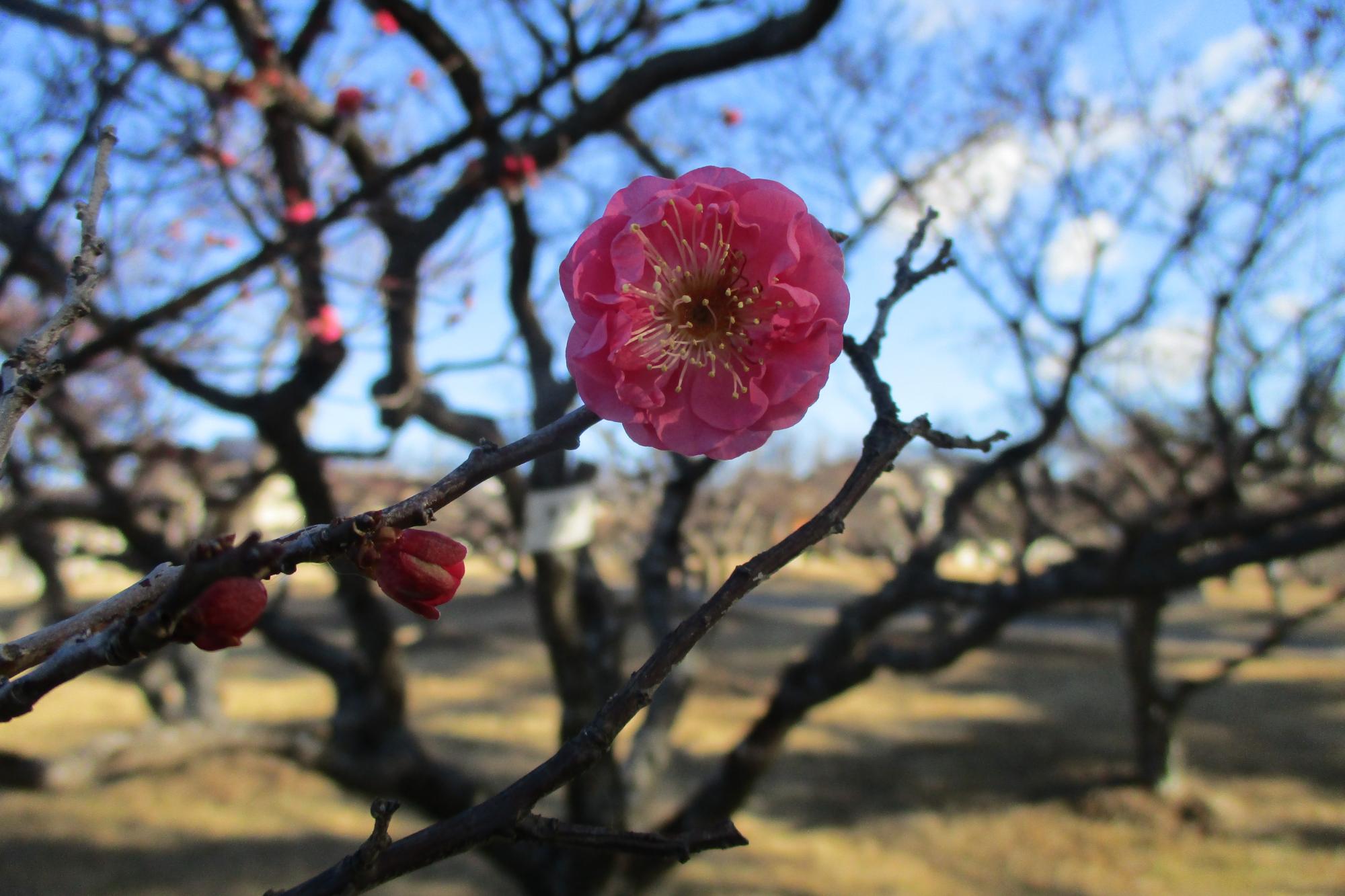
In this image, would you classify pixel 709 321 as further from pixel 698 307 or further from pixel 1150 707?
pixel 1150 707

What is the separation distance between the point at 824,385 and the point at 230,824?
7.31 m

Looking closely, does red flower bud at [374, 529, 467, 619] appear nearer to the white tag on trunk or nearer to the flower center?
the flower center

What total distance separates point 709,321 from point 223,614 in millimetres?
525

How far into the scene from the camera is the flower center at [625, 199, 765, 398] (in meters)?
0.84

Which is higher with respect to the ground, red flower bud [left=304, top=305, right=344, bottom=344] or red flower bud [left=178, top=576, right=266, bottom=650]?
red flower bud [left=304, top=305, right=344, bottom=344]

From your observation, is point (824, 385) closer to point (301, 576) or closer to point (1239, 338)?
point (1239, 338)

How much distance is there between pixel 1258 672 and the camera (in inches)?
412

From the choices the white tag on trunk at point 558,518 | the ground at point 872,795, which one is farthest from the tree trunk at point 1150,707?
the white tag on trunk at point 558,518

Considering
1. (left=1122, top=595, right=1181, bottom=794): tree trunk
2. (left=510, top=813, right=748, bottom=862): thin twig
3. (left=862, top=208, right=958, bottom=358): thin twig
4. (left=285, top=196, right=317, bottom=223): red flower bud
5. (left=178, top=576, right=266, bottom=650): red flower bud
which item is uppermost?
(left=285, top=196, right=317, bottom=223): red flower bud

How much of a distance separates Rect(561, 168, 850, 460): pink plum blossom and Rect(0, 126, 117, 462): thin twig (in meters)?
0.42

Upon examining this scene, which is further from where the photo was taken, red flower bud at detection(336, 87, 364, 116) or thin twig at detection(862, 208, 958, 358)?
red flower bud at detection(336, 87, 364, 116)

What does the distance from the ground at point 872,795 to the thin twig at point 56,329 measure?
5.49m

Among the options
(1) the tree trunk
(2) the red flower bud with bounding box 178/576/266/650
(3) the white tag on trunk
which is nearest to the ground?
(1) the tree trunk

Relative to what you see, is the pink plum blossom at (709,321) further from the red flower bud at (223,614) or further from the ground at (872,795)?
the ground at (872,795)
